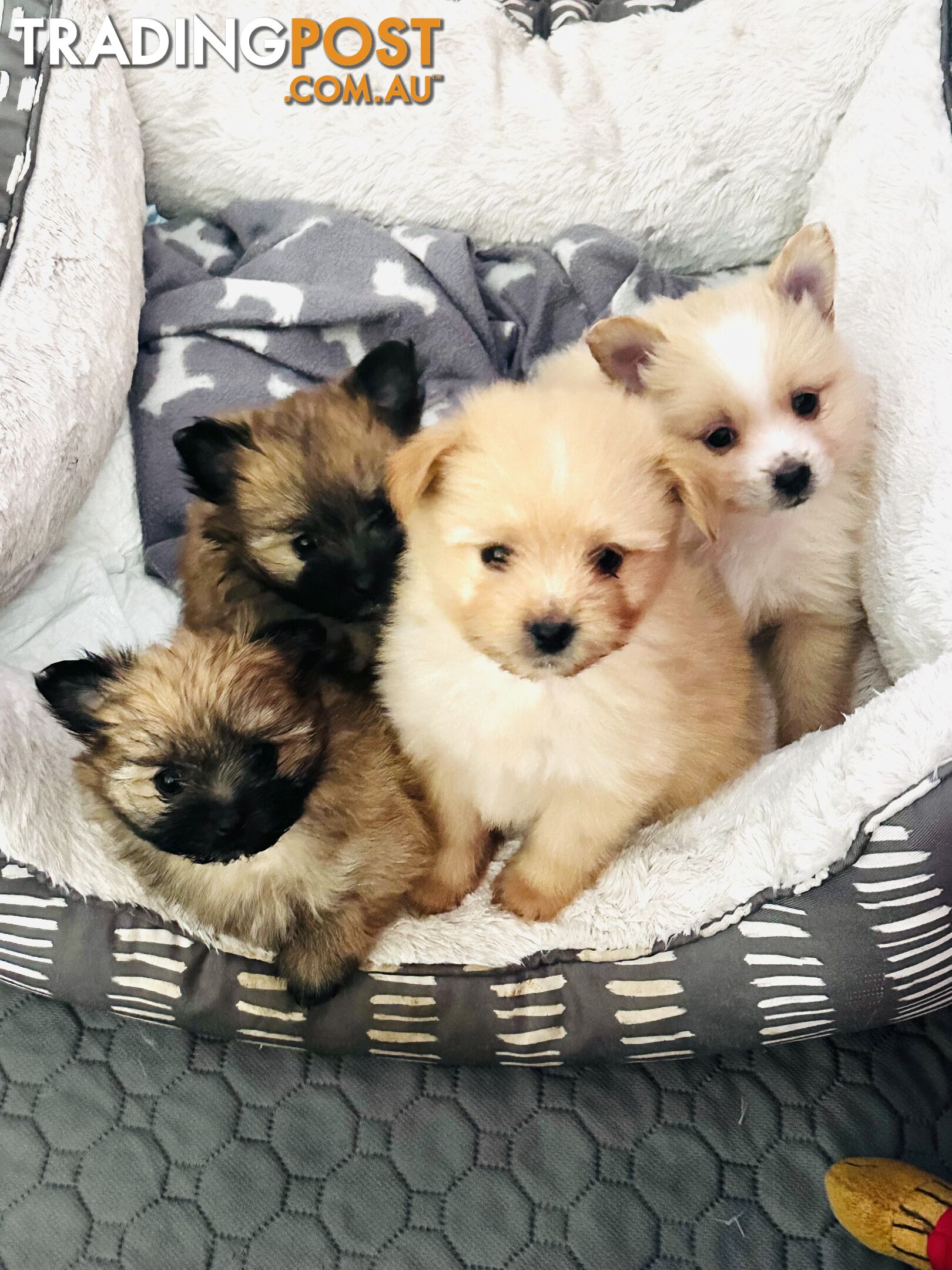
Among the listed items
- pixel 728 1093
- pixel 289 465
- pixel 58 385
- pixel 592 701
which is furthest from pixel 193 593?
pixel 728 1093

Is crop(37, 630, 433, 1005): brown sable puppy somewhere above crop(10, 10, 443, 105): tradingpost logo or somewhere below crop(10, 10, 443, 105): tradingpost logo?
below

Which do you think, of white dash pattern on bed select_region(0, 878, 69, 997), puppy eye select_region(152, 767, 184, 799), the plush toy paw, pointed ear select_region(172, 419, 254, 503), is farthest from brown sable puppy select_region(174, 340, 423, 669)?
the plush toy paw

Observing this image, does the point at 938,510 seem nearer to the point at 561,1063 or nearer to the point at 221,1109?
the point at 561,1063

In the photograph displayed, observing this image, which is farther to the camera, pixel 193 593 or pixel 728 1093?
pixel 193 593

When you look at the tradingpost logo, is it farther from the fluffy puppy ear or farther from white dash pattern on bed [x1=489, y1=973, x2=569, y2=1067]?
white dash pattern on bed [x1=489, y1=973, x2=569, y2=1067]

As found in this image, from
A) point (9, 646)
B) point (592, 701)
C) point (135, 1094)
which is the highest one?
point (592, 701)
